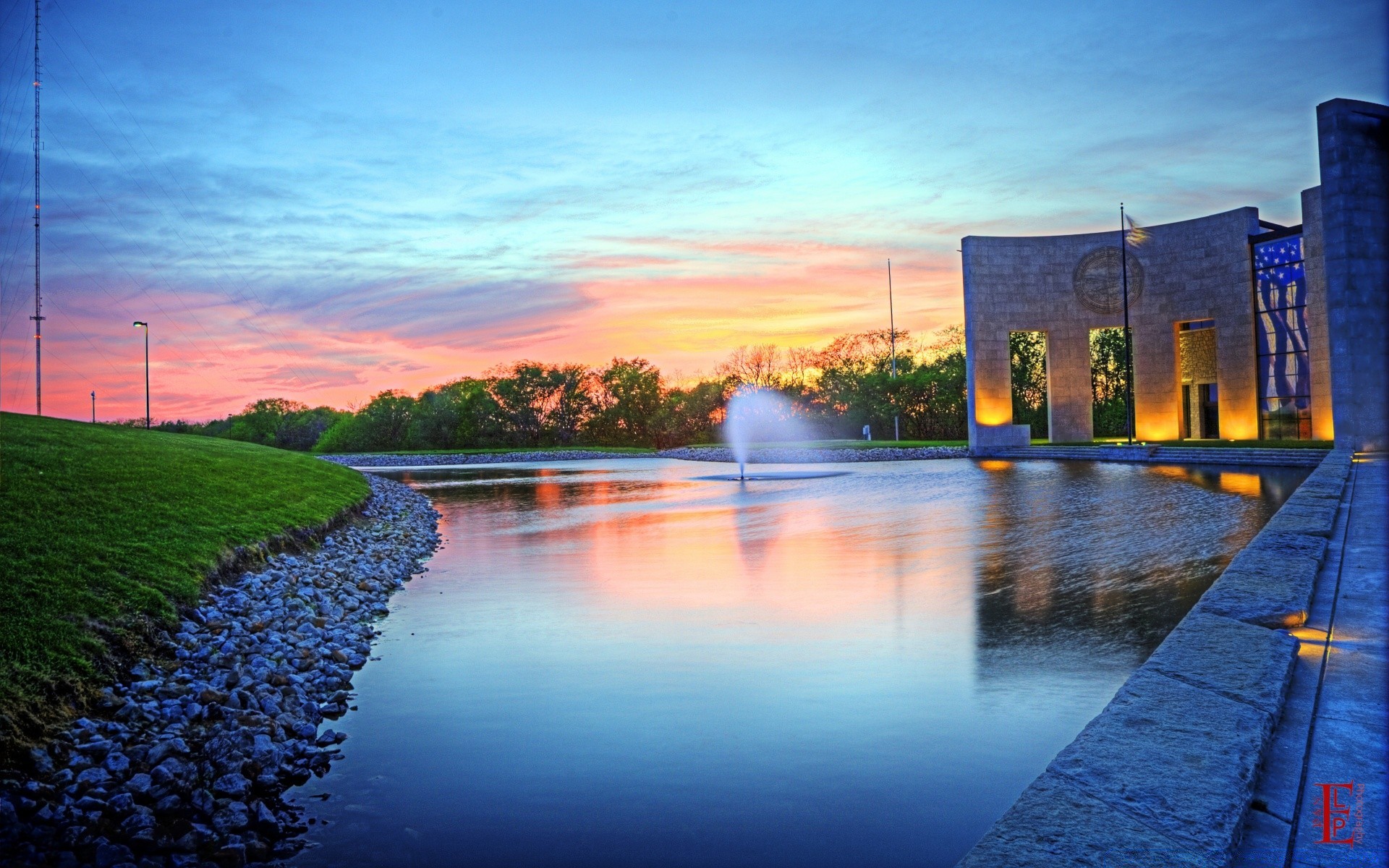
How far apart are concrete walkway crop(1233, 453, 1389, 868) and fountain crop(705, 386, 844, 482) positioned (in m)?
51.7

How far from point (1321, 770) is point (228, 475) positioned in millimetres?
14894

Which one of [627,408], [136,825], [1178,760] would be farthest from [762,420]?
[1178,760]

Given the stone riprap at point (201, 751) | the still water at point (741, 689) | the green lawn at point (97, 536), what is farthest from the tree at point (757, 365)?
the stone riprap at point (201, 751)

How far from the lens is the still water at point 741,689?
378cm

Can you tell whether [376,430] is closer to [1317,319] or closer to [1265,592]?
[1317,319]

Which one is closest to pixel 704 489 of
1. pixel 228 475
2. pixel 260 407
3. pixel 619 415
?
pixel 228 475

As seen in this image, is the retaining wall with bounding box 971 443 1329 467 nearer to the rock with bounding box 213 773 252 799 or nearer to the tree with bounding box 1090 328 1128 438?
the tree with bounding box 1090 328 1128 438

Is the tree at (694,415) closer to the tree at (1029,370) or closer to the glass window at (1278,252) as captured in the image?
the tree at (1029,370)

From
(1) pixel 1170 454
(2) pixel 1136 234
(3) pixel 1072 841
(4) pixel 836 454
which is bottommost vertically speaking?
(3) pixel 1072 841

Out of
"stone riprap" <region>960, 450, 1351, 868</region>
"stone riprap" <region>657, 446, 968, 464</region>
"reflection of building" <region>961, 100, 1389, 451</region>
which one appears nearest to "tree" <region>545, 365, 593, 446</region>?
"stone riprap" <region>657, 446, 968, 464</region>

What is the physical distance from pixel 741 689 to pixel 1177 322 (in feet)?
119

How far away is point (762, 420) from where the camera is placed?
58.9 m

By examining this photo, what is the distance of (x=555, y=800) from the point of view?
407 cm

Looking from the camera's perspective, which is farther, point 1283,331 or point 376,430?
point 376,430
